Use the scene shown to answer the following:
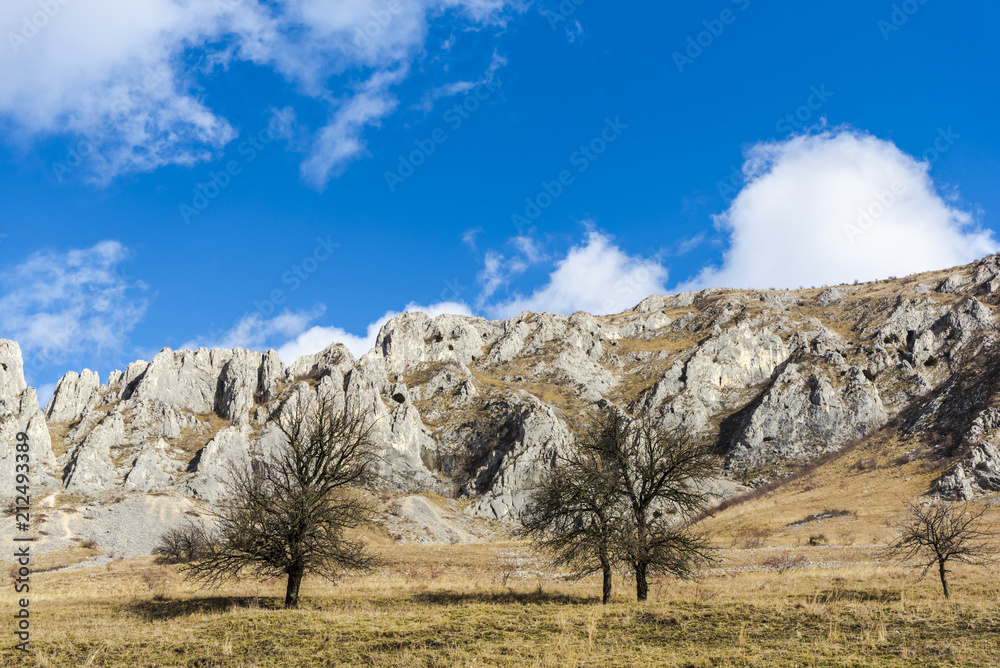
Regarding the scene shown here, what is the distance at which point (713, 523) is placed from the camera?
80438mm

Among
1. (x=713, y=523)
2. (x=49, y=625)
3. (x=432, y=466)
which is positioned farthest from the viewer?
(x=432, y=466)

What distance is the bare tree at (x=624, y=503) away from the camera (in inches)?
984

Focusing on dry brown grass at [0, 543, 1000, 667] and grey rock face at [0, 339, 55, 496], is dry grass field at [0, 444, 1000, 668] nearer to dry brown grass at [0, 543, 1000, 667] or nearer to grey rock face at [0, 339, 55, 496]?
dry brown grass at [0, 543, 1000, 667]

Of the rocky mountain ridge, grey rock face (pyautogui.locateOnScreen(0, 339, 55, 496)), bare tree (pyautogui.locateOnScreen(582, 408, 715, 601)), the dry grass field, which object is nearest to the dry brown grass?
the dry grass field

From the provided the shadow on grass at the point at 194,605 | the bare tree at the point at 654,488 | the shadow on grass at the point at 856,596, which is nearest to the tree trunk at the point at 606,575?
the bare tree at the point at 654,488

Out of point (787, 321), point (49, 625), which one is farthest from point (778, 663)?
point (787, 321)

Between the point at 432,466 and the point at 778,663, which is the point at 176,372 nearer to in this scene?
the point at 432,466

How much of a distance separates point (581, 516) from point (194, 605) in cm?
1838

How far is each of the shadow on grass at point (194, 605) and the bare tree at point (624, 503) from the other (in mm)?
12772

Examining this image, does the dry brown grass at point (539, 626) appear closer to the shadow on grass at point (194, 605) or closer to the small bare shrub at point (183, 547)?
the shadow on grass at point (194, 605)

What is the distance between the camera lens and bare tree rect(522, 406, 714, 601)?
82.0 ft

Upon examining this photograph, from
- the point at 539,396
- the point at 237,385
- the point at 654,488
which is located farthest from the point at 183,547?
the point at 539,396

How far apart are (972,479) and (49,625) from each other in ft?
312

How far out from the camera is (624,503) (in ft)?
90.7
